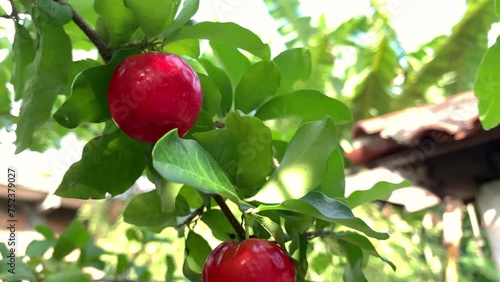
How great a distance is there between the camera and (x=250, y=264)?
36cm

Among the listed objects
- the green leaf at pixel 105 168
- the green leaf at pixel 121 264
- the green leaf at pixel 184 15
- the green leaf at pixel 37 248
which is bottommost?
the green leaf at pixel 121 264

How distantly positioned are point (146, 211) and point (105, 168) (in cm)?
6

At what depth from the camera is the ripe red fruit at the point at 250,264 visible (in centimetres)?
36

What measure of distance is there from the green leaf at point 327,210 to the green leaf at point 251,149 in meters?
0.04

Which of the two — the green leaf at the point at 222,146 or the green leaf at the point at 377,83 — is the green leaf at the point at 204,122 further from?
the green leaf at the point at 377,83

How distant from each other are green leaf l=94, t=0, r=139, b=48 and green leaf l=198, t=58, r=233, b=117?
0.12 meters

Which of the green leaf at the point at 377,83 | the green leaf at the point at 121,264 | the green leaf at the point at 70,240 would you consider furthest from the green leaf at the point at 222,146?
the green leaf at the point at 377,83

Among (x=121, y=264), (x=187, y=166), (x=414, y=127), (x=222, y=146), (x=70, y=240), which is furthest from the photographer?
(x=414, y=127)

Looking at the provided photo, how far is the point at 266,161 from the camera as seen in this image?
42 centimetres

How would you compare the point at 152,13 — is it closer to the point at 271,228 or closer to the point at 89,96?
the point at 89,96

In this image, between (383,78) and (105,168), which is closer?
(105,168)

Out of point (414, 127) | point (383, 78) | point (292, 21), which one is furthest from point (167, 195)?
point (383, 78)

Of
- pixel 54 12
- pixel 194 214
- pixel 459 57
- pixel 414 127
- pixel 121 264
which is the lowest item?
pixel 459 57

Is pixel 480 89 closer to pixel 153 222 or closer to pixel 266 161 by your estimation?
pixel 266 161
